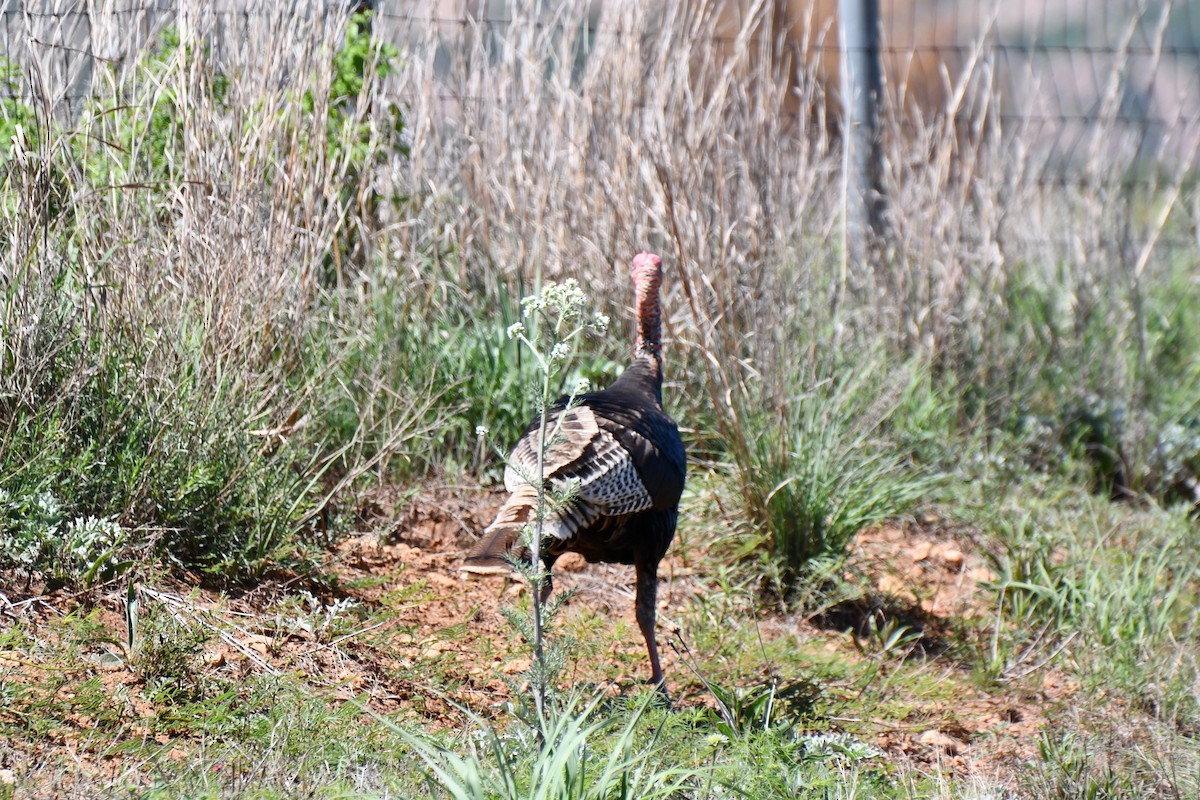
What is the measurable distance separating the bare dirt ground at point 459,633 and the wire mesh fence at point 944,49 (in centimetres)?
159

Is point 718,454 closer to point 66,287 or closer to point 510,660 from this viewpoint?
point 510,660

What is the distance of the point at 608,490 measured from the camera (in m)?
3.59

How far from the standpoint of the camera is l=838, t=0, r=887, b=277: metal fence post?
606 cm

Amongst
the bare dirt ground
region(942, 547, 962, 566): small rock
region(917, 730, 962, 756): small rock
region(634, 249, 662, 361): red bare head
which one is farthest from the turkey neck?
region(942, 547, 962, 566): small rock

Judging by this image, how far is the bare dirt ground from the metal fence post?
1766mm

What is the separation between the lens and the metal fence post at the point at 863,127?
19.9 feet

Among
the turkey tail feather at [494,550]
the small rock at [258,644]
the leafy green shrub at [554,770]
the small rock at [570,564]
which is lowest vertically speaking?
the small rock at [570,564]

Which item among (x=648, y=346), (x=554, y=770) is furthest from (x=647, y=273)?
(x=554, y=770)

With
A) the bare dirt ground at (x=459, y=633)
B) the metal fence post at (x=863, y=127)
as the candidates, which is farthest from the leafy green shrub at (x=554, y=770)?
the metal fence post at (x=863, y=127)

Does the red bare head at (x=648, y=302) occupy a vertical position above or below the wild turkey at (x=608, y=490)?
above

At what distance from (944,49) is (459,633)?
507 centimetres

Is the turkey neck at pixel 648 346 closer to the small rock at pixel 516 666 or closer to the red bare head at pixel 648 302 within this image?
the red bare head at pixel 648 302

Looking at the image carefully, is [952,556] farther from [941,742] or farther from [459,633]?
[459,633]

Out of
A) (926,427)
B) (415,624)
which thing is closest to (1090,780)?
(415,624)
